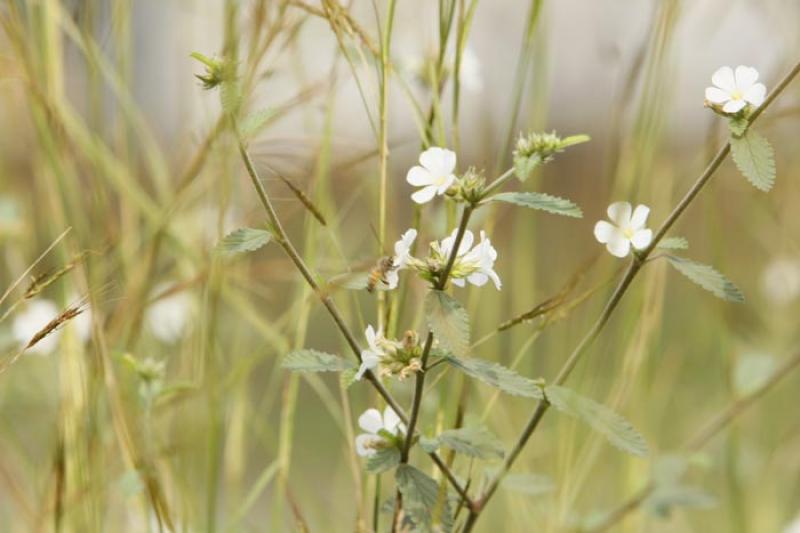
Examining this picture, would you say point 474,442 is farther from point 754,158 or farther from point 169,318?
point 169,318

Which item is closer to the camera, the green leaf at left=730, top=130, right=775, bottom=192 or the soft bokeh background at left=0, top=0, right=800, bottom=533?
the green leaf at left=730, top=130, right=775, bottom=192

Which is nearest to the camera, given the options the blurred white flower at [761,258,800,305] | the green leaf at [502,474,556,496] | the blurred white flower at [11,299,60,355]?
the green leaf at [502,474,556,496]

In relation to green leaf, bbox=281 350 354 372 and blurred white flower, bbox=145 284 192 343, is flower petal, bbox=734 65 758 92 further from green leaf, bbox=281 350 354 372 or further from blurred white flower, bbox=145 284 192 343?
blurred white flower, bbox=145 284 192 343

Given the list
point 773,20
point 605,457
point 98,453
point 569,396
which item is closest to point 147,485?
point 98,453

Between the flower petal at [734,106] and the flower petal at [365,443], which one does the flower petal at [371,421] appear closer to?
the flower petal at [365,443]

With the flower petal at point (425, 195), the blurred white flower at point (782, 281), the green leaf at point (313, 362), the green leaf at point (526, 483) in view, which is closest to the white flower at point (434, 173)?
the flower petal at point (425, 195)

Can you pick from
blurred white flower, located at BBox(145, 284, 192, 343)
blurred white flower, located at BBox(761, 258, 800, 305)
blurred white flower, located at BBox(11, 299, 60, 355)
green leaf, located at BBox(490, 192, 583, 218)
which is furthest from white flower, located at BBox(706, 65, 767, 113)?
blurred white flower, located at BBox(761, 258, 800, 305)
